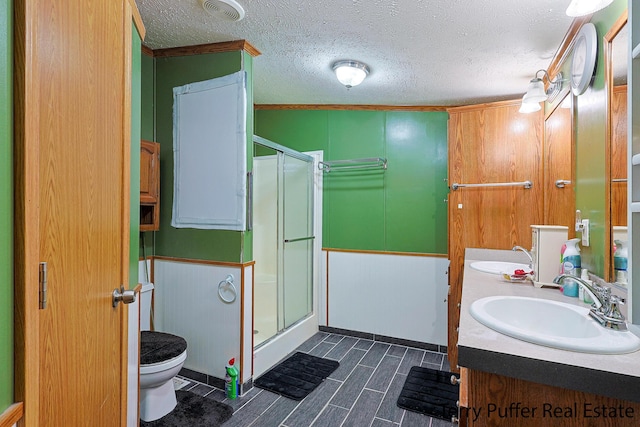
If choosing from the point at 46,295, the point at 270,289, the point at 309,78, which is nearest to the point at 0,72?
the point at 46,295

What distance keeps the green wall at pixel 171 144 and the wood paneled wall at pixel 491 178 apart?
5.41 feet

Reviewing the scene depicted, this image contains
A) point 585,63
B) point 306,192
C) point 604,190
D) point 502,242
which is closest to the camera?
point 604,190

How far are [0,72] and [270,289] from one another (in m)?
2.65

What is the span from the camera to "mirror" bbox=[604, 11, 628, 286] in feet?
4.17

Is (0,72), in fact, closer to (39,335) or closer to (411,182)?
(39,335)

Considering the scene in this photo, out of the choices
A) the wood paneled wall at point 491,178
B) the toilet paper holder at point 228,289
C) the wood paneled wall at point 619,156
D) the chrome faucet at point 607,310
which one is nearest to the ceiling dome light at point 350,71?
the wood paneled wall at point 491,178

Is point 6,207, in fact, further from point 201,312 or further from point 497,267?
point 497,267

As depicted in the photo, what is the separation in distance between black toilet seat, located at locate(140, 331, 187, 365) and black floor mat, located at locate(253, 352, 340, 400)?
0.68 metres

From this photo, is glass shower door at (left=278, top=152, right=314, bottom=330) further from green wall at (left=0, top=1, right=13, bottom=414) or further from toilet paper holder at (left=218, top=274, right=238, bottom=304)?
green wall at (left=0, top=1, right=13, bottom=414)

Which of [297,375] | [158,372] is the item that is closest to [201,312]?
[158,372]

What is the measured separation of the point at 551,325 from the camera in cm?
132

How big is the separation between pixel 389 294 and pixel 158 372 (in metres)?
2.09

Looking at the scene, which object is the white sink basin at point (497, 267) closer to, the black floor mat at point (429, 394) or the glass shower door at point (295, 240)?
the black floor mat at point (429, 394)

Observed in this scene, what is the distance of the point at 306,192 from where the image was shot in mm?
3404
